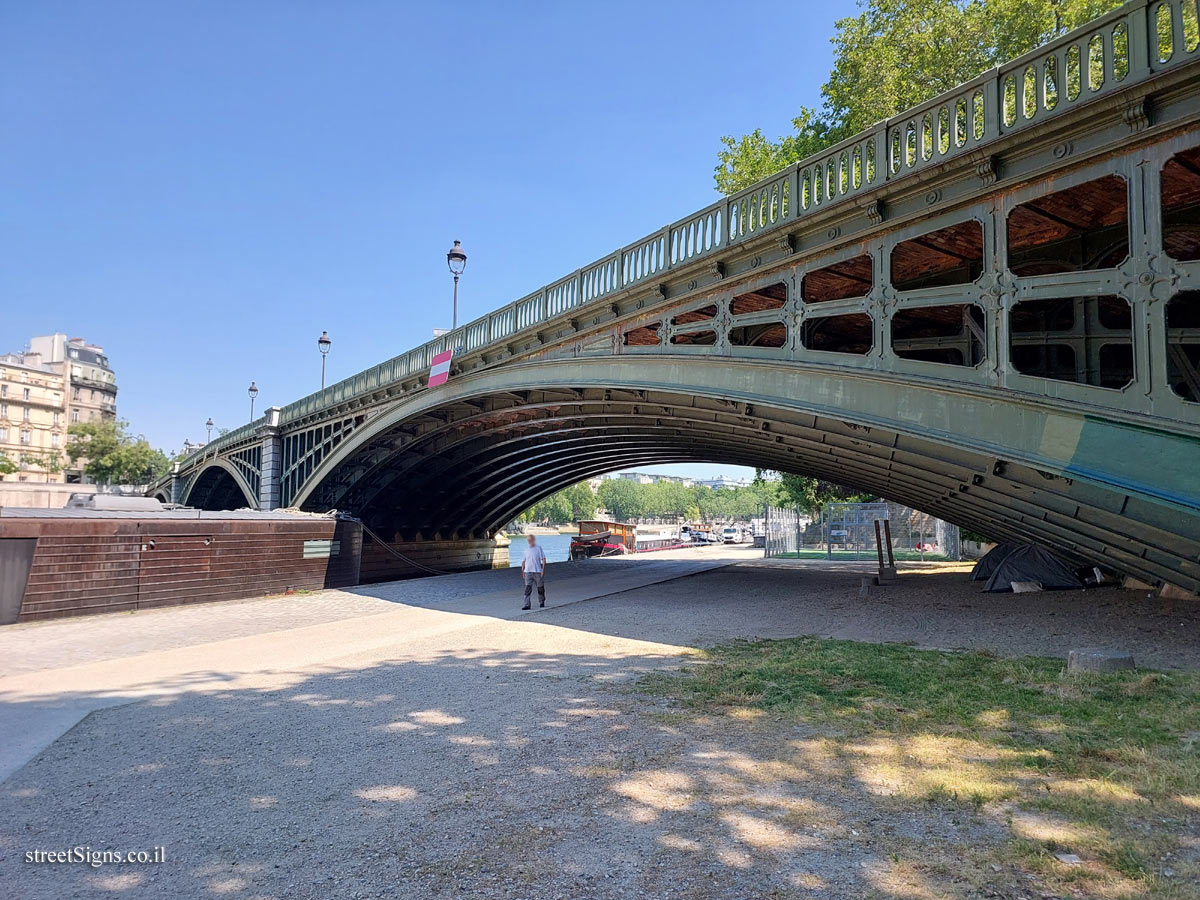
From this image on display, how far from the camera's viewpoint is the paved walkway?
7310mm

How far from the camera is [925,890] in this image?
325cm

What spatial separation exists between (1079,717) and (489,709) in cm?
505

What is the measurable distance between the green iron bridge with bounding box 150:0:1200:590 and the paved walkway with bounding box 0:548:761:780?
5889mm

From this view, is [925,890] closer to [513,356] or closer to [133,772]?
[133,772]

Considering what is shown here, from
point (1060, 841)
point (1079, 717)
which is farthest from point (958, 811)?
point (1079, 717)

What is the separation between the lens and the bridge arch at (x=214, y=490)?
4647 centimetres

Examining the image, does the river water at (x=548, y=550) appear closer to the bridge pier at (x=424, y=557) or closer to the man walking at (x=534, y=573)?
the bridge pier at (x=424, y=557)

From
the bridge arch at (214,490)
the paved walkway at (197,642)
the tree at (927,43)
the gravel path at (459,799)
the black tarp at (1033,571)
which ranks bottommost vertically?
the paved walkway at (197,642)

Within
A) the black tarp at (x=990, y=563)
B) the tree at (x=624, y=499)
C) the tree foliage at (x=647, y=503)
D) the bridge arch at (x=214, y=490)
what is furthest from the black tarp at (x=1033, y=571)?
the tree at (x=624, y=499)

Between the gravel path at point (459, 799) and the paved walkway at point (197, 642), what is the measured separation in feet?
1.57

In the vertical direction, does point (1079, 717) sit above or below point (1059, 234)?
below

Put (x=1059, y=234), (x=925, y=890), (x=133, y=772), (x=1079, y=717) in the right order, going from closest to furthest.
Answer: (x=925, y=890), (x=133, y=772), (x=1079, y=717), (x=1059, y=234)

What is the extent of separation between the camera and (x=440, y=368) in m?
22.2

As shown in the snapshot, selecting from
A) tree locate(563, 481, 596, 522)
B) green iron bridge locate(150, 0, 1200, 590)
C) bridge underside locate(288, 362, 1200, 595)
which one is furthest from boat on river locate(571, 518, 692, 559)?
tree locate(563, 481, 596, 522)
